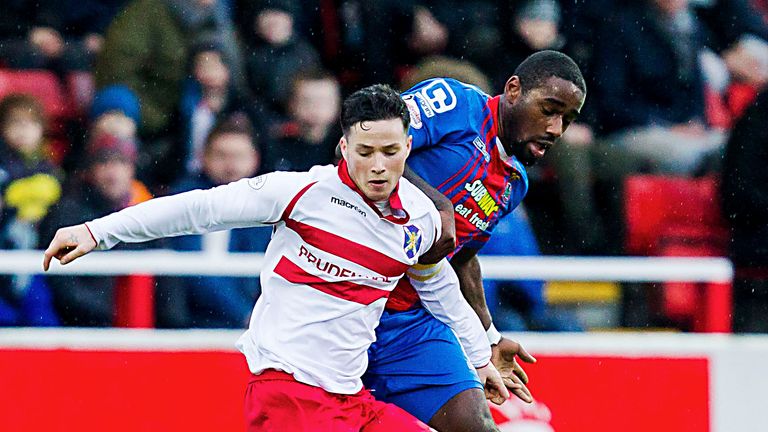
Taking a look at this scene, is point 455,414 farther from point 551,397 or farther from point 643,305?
point 643,305

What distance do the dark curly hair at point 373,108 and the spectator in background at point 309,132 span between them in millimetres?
3496

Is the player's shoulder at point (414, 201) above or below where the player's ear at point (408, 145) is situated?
below

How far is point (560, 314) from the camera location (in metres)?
7.41

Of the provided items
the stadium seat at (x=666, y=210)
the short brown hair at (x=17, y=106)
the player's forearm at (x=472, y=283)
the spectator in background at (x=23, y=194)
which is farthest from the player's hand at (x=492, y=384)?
the short brown hair at (x=17, y=106)

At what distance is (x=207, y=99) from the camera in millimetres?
7902

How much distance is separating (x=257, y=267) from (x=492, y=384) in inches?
63.7

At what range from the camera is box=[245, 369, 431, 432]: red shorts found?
4.15m

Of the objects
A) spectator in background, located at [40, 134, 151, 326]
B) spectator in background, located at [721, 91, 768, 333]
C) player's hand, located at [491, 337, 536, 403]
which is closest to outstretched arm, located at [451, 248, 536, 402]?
player's hand, located at [491, 337, 536, 403]

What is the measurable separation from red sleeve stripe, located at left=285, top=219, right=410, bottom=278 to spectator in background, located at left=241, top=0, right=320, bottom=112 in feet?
12.9

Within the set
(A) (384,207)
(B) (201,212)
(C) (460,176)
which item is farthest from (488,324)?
(B) (201,212)

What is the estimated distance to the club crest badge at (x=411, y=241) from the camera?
417 cm

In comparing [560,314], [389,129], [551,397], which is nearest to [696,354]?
[551,397]

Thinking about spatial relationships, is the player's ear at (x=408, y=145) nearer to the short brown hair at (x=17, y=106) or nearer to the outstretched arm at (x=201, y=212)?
the outstretched arm at (x=201, y=212)

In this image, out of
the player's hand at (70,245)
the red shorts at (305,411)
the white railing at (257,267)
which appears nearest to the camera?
the player's hand at (70,245)
